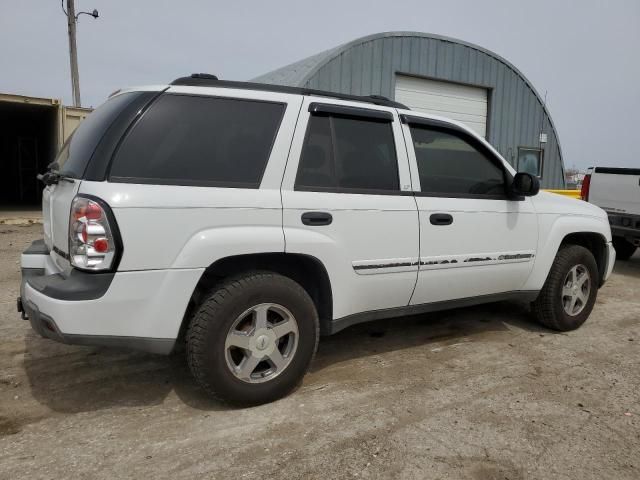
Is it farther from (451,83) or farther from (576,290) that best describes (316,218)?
(451,83)

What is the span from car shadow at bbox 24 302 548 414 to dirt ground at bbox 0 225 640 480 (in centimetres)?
1

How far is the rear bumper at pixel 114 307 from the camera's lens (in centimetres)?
245

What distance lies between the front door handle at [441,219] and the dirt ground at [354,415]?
102 cm

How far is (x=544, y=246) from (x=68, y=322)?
3.47 metres

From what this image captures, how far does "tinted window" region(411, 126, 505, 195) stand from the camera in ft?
11.7

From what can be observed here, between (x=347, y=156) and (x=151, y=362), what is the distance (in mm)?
1954

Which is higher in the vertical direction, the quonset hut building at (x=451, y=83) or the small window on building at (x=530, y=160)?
the quonset hut building at (x=451, y=83)

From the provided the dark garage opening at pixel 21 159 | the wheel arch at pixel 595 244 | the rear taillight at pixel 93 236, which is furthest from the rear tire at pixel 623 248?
the dark garage opening at pixel 21 159

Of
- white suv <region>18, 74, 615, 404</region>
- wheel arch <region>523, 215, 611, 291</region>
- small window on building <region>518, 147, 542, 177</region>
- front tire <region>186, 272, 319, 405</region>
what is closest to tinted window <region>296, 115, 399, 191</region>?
white suv <region>18, 74, 615, 404</region>

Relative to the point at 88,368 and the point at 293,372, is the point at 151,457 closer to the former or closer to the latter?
the point at 293,372

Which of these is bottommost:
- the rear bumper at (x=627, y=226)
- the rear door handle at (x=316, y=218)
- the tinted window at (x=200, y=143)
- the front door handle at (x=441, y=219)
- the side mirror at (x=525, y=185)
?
the rear bumper at (x=627, y=226)

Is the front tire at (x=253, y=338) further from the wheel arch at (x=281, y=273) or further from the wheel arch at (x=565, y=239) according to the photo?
the wheel arch at (x=565, y=239)

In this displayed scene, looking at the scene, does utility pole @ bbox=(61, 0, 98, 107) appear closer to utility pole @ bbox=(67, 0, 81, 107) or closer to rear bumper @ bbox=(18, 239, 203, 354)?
utility pole @ bbox=(67, 0, 81, 107)

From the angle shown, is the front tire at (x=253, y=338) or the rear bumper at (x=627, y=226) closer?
the front tire at (x=253, y=338)
